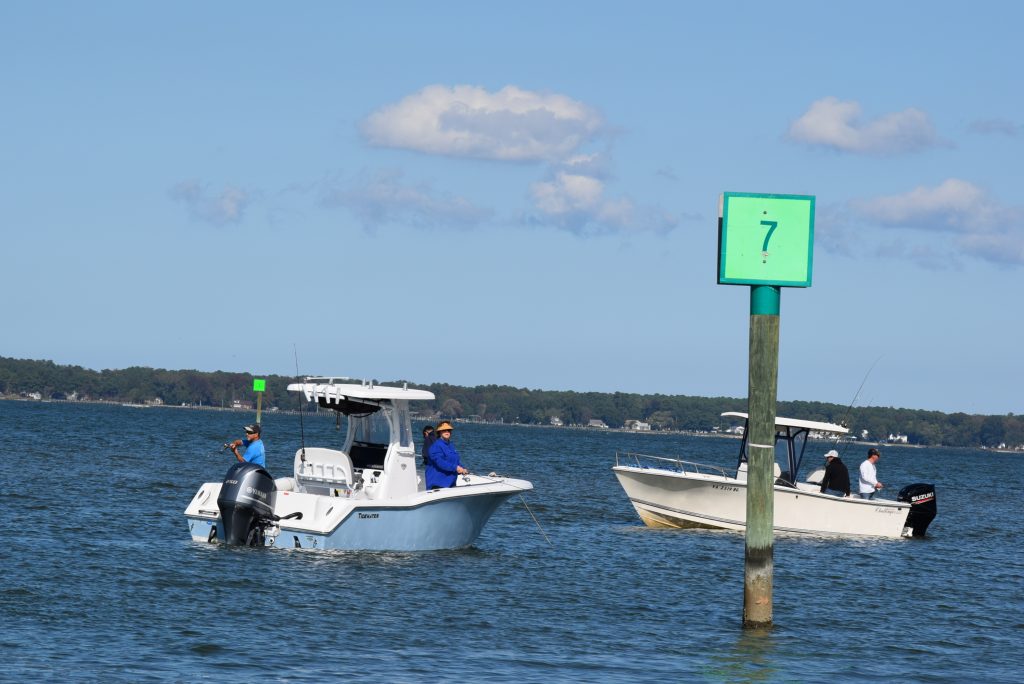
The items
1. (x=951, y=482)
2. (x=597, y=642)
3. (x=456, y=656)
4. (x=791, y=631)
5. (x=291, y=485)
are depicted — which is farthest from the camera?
(x=951, y=482)

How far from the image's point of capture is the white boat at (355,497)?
901 inches

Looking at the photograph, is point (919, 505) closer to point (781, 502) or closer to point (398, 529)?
point (781, 502)

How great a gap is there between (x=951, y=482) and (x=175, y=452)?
1632 inches

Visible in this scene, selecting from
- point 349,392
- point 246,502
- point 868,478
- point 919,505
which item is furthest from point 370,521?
point 919,505

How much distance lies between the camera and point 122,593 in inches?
772

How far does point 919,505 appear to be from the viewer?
1287 inches

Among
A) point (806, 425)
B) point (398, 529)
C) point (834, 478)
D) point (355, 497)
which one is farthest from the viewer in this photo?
point (806, 425)

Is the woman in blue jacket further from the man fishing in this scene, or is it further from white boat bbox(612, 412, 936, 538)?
white boat bbox(612, 412, 936, 538)

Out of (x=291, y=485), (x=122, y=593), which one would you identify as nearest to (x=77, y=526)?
(x=291, y=485)

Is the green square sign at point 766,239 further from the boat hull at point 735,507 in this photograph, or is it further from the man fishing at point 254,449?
the boat hull at point 735,507

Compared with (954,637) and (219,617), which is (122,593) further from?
(954,637)

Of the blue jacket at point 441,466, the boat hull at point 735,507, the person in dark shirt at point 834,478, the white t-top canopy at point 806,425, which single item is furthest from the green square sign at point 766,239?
the person in dark shirt at point 834,478

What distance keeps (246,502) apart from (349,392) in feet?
8.78

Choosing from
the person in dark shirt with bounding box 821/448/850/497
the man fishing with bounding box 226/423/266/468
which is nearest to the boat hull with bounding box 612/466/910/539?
the person in dark shirt with bounding box 821/448/850/497
